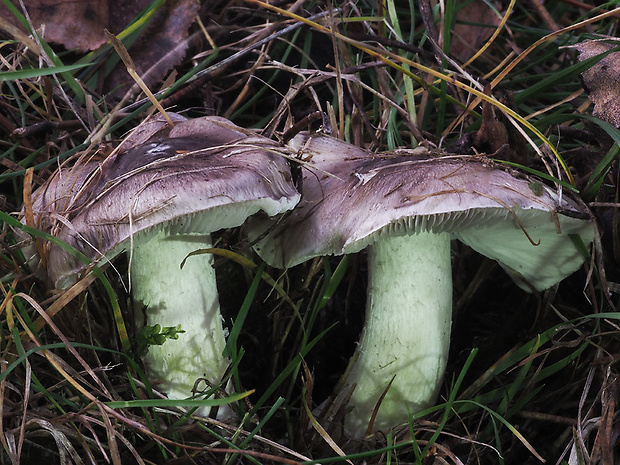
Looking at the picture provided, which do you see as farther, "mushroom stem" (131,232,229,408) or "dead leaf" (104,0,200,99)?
"dead leaf" (104,0,200,99)

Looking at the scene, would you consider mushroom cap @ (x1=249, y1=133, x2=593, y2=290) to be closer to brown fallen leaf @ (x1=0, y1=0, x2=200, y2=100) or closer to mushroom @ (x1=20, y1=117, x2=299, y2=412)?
mushroom @ (x1=20, y1=117, x2=299, y2=412)

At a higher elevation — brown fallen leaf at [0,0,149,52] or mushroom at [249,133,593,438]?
brown fallen leaf at [0,0,149,52]

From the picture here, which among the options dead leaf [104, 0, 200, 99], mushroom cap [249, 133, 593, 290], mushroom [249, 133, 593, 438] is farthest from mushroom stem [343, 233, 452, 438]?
dead leaf [104, 0, 200, 99]

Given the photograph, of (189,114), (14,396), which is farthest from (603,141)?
(14,396)

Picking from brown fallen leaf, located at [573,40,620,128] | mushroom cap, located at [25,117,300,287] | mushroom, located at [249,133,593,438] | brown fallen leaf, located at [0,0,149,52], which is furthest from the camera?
brown fallen leaf, located at [0,0,149,52]

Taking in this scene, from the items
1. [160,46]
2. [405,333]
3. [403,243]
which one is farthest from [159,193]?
[160,46]

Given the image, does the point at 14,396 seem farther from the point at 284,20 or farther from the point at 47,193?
the point at 284,20

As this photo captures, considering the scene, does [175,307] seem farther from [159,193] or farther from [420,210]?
[420,210]

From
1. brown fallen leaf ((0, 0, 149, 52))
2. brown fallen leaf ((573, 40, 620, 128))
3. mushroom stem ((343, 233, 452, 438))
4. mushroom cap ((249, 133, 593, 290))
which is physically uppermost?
brown fallen leaf ((0, 0, 149, 52))
